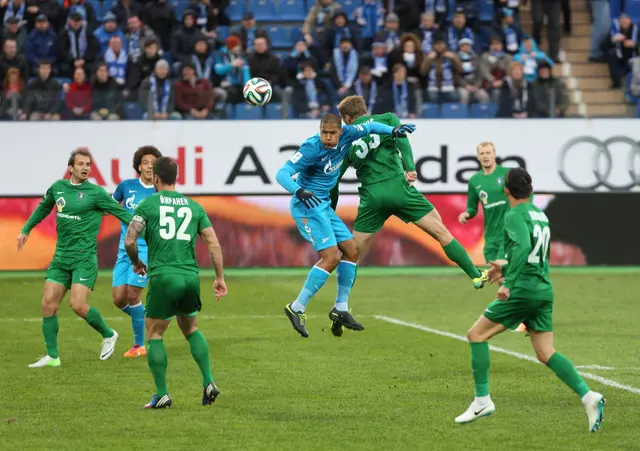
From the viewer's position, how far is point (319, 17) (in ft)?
82.2

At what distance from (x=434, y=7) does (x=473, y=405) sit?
1746 cm

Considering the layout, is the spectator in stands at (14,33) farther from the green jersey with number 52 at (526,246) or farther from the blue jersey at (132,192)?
the green jersey with number 52 at (526,246)

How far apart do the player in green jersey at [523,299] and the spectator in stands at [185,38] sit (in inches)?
613

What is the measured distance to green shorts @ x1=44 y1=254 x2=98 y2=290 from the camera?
40.2 feet

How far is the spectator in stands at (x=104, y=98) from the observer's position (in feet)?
72.3

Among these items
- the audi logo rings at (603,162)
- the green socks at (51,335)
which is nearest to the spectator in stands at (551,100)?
the audi logo rings at (603,162)

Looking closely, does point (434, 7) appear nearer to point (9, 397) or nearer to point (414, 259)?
point (414, 259)

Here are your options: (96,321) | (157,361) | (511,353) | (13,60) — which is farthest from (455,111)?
(157,361)

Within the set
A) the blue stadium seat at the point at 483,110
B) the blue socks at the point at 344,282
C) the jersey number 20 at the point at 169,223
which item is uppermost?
the blue stadium seat at the point at 483,110

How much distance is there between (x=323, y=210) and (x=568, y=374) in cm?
416

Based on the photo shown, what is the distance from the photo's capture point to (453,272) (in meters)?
22.6

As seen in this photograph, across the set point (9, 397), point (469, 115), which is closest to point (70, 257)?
point (9, 397)

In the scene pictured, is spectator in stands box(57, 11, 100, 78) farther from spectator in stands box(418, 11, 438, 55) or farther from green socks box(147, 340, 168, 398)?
green socks box(147, 340, 168, 398)

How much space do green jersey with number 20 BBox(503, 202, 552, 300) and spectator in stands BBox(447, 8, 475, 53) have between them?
1640 cm
